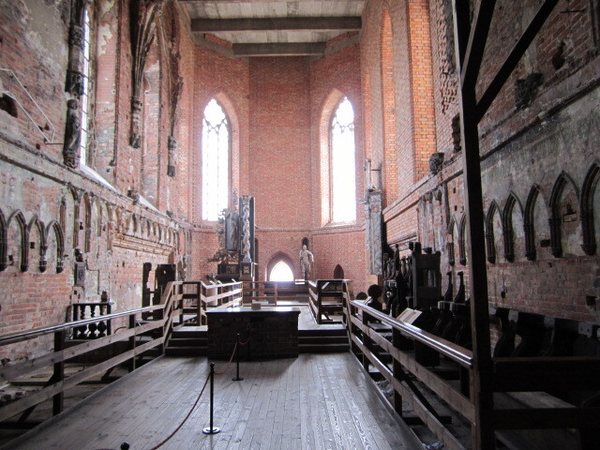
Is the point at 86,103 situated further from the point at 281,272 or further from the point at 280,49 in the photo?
the point at 281,272

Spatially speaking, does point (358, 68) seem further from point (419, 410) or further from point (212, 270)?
point (419, 410)

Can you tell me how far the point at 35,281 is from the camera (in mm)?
7375

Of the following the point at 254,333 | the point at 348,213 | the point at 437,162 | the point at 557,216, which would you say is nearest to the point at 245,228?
the point at 348,213

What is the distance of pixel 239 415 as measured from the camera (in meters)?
4.54

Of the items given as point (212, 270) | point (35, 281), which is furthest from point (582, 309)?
point (212, 270)

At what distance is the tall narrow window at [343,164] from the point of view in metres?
20.6

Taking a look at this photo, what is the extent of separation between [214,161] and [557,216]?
57.9 ft

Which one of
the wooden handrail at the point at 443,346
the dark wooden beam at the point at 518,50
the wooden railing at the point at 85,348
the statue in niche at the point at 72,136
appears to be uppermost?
the statue in niche at the point at 72,136

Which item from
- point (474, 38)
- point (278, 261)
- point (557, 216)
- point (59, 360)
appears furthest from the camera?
point (278, 261)

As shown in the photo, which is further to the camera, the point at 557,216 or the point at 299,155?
the point at 299,155

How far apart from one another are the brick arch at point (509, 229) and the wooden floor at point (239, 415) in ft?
7.55

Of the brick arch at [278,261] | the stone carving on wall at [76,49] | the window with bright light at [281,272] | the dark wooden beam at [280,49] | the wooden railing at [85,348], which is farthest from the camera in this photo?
the window with bright light at [281,272]

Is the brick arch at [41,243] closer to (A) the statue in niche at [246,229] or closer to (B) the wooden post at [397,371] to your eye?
(B) the wooden post at [397,371]

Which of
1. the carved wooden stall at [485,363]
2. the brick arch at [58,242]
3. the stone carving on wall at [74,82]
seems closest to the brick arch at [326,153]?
the stone carving on wall at [74,82]
